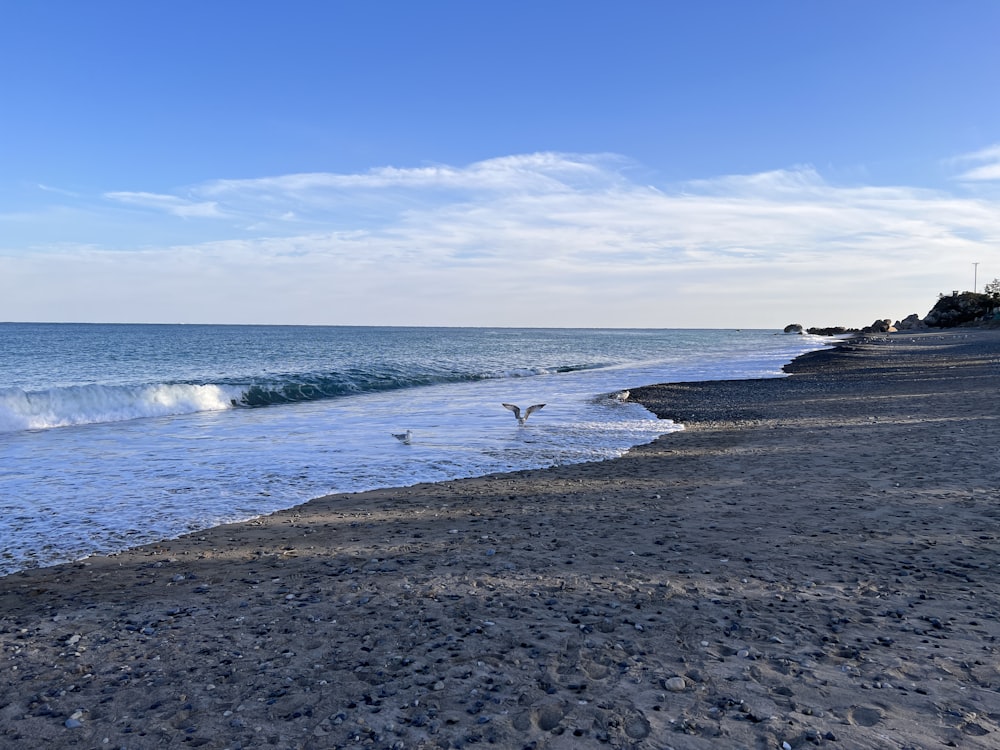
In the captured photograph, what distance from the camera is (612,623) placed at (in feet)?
16.1

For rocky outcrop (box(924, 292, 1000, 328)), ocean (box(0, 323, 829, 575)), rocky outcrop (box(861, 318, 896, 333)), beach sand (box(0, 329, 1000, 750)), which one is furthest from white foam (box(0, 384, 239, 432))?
rocky outcrop (box(861, 318, 896, 333))

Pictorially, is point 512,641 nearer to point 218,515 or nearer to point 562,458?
point 218,515

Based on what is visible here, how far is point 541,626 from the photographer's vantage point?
4.88 meters

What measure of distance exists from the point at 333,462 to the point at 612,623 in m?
8.37

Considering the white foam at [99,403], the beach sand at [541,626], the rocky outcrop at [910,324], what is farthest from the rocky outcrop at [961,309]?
the beach sand at [541,626]

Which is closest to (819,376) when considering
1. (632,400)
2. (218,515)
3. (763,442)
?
(632,400)

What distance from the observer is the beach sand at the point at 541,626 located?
3.64 m

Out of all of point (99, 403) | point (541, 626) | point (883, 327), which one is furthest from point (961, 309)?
point (541, 626)

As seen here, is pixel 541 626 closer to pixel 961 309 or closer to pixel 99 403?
pixel 99 403

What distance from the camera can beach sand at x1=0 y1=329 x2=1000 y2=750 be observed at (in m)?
3.64

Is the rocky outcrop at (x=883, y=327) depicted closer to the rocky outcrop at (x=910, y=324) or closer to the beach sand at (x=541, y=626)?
the rocky outcrop at (x=910, y=324)

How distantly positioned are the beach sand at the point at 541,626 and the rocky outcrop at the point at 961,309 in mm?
110888

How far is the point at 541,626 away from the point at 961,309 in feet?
397

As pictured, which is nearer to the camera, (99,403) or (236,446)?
(236,446)
